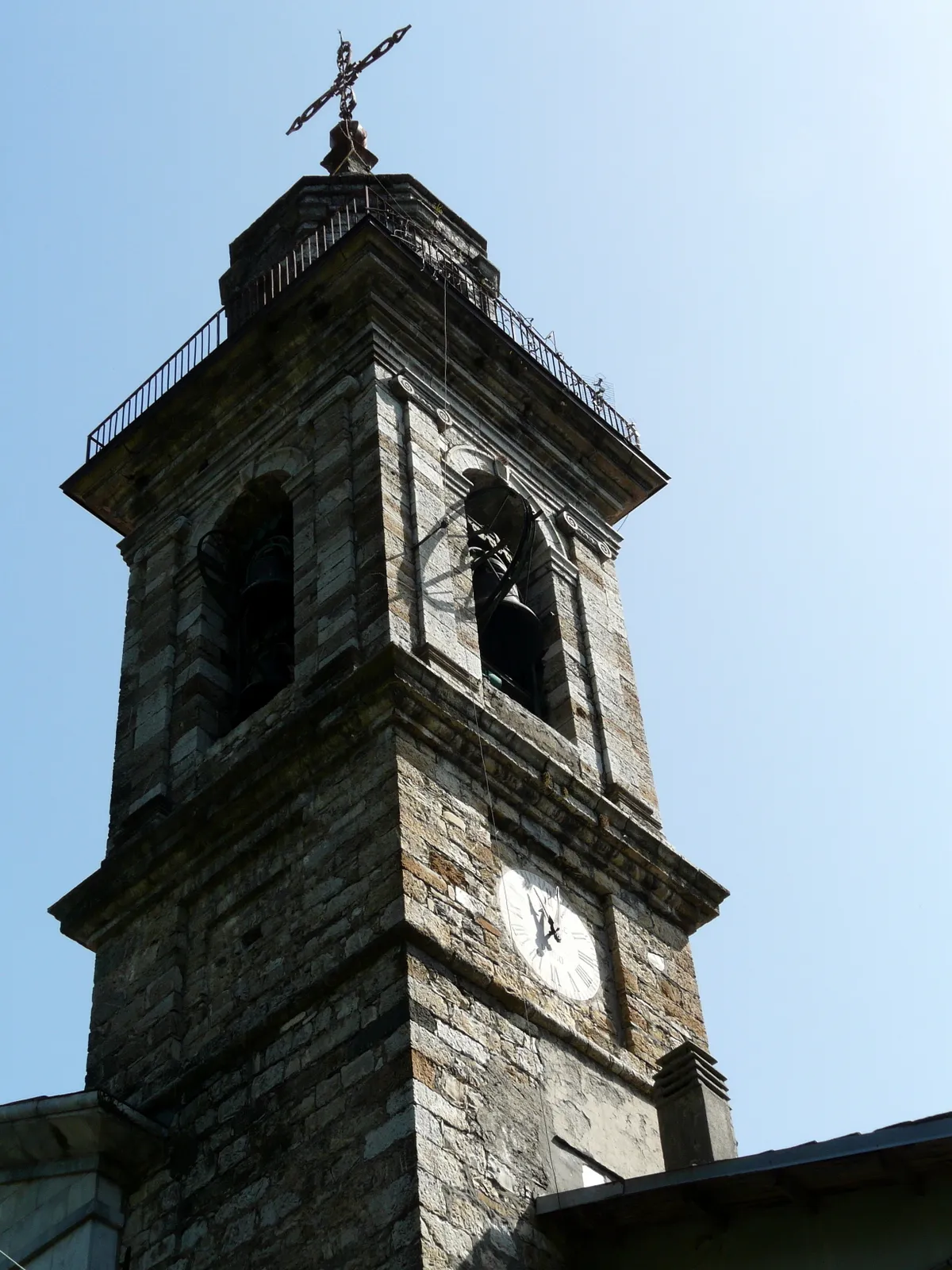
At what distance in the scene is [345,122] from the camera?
19875mm

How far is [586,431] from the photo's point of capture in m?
16.8

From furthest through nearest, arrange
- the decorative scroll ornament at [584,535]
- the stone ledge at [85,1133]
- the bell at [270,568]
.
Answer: the decorative scroll ornament at [584,535], the bell at [270,568], the stone ledge at [85,1133]

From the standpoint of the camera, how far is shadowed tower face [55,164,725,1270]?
35.9 ft

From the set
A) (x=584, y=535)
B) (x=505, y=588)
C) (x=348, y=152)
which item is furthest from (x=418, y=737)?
(x=348, y=152)

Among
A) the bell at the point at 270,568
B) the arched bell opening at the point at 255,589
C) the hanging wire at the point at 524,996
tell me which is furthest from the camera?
the bell at the point at 270,568

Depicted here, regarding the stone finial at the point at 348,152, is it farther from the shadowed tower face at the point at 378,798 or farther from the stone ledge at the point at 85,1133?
the stone ledge at the point at 85,1133

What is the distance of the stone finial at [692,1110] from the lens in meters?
11.0

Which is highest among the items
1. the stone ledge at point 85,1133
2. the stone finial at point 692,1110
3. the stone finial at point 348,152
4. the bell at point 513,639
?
the stone finial at point 348,152

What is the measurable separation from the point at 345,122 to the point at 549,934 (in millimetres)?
9813

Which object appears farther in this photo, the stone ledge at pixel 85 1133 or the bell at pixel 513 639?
the bell at pixel 513 639

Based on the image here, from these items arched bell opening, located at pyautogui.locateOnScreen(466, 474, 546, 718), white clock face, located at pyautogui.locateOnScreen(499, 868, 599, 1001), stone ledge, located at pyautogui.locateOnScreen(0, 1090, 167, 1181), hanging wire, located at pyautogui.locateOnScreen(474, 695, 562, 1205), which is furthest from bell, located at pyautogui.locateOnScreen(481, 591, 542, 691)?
stone ledge, located at pyautogui.locateOnScreen(0, 1090, 167, 1181)

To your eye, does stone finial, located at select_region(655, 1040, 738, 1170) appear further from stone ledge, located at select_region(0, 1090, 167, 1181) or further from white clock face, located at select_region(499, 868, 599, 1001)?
stone ledge, located at select_region(0, 1090, 167, 1181)

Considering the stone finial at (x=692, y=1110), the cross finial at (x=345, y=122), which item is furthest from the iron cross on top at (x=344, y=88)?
the stone finial at (x=692, y=1110)

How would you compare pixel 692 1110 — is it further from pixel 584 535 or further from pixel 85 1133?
pixel 584 535
